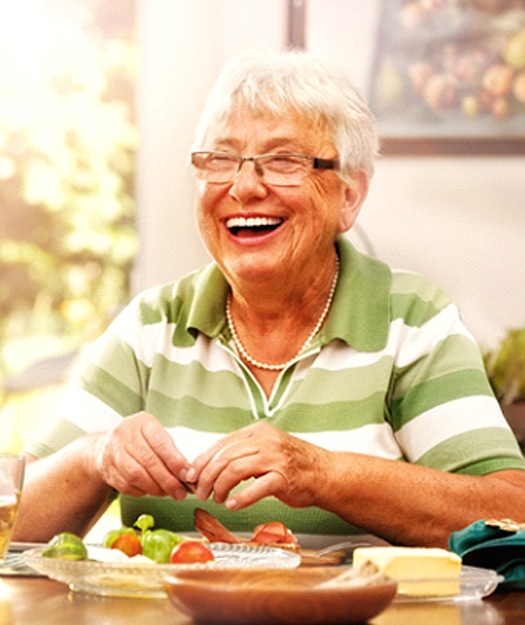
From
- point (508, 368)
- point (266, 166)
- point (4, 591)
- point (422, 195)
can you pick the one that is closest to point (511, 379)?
point (508, 368)

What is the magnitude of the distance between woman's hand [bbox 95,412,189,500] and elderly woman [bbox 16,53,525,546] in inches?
A: 6.3

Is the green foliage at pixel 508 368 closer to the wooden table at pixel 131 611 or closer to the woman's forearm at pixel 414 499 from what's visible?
the woman's forearm at pixel 414 499

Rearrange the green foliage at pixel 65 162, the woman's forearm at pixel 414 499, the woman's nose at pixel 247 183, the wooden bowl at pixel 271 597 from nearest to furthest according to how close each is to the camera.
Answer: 1. the wooden bowl at pixel 271 597
2. the woman's forearm at pixel 414 499
3. the woman's nose at pixel 247 183
4. the green foliage at pixel 65 162

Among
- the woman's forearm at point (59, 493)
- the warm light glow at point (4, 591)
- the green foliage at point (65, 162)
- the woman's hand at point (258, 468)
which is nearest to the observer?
the warm light glow at point (4, 591)

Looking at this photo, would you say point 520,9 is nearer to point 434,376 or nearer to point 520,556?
point 434,376

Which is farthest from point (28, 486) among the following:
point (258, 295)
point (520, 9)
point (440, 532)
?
point (520, 9)

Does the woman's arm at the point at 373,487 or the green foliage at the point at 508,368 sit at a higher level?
the woman's arm at the point at 373,487

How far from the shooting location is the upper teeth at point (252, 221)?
6.59ft

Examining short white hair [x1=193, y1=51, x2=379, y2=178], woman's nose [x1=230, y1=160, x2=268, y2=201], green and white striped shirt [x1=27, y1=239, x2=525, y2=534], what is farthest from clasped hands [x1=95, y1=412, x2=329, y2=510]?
short white hair [x1=193, y1=51, x2=379, y2=178]

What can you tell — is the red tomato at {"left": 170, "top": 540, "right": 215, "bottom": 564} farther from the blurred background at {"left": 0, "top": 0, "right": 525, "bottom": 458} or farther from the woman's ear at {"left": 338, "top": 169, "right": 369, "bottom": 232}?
the blurred background at {"left": 0, "top": 0, "right": 525, "bottom": 458}

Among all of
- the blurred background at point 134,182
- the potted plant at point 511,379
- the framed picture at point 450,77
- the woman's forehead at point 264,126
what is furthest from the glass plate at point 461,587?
the framed picture at point 450,77

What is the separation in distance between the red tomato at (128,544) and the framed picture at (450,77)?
7.41 ft

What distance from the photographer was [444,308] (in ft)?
6.69

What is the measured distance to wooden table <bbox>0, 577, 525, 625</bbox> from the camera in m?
1.08
